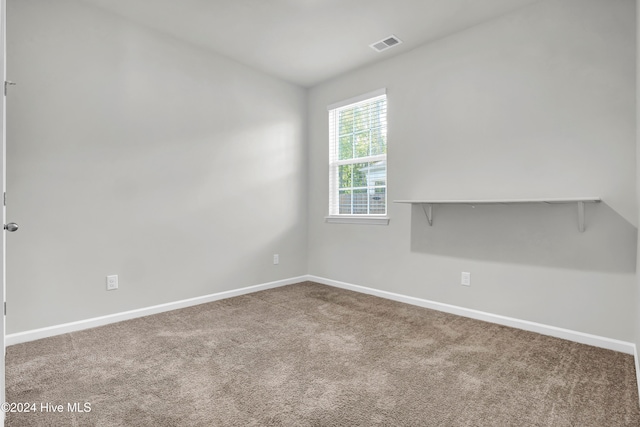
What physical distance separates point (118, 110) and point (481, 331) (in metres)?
3.39

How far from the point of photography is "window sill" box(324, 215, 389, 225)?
361 centimetres

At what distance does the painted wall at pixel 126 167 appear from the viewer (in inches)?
95.6

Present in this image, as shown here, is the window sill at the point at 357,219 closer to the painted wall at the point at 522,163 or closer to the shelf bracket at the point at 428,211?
the painted wall at the point at 522,163

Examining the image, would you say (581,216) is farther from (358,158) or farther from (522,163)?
(358,158)

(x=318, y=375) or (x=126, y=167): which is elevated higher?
(x=126, y=167)

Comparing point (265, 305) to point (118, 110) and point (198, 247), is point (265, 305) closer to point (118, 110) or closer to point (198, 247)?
point (198, 247)

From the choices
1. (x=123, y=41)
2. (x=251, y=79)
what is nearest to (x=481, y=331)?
(x=251, y=79)

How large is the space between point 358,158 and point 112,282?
8.76ft

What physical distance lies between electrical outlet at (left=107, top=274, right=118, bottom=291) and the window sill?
228 cm

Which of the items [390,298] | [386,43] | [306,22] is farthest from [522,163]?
[306,22]

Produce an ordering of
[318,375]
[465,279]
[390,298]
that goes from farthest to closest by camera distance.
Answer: [390,298]
[465,279]
[318,375]

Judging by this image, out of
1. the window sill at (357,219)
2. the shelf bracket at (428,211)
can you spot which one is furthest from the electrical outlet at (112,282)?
the shelf bracket at (428,211)

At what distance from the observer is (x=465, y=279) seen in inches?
118

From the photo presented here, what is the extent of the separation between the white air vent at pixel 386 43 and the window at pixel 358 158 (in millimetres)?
412
